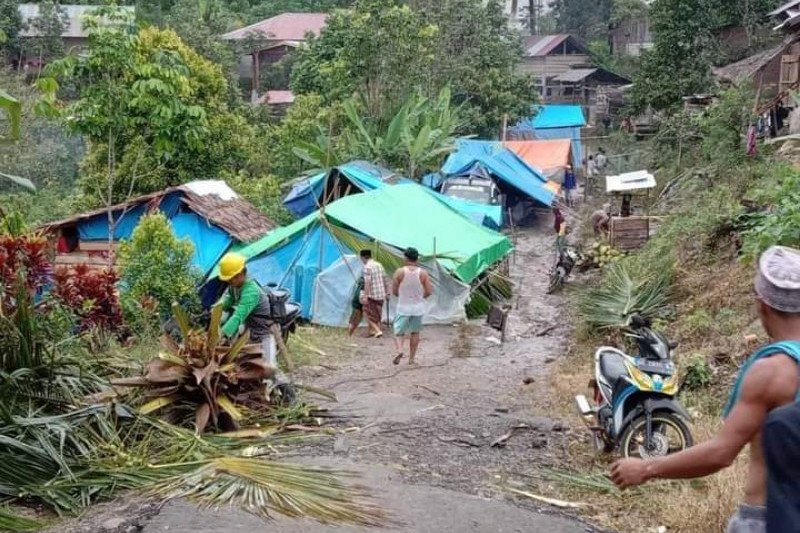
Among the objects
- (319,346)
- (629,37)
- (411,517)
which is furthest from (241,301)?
(629,37)

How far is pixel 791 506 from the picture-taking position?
81.7 inches

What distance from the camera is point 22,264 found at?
7562 mm

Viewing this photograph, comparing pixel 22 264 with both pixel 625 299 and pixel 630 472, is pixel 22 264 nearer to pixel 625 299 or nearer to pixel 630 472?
pixel 630 472

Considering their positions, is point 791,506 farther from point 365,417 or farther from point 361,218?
point 361,218

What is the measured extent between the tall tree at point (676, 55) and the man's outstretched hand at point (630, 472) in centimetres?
2768

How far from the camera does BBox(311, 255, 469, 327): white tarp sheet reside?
14961 millimetres

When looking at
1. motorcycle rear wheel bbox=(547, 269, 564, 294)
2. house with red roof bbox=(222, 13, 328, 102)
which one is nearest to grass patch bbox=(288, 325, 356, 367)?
motorcycle rear wheel bbox=(547, 269, 564, 294)

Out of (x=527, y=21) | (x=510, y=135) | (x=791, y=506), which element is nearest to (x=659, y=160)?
(x=510, y=135)

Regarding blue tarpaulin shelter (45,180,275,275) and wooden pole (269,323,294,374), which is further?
blue tarpaulin shelter (45,180,275,275)

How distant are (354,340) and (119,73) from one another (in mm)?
5879

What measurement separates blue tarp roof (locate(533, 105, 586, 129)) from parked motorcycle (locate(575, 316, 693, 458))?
34.9 metres

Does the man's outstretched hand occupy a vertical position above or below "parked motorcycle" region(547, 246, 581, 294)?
above

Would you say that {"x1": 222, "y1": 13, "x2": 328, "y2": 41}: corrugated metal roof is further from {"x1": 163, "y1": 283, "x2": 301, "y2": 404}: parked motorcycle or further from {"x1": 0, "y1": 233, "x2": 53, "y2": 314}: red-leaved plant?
{"x1": 0, "y1": 233, "x2": 53, "y2": 314}: red-leaved plant

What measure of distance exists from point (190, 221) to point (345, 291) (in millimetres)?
4603
